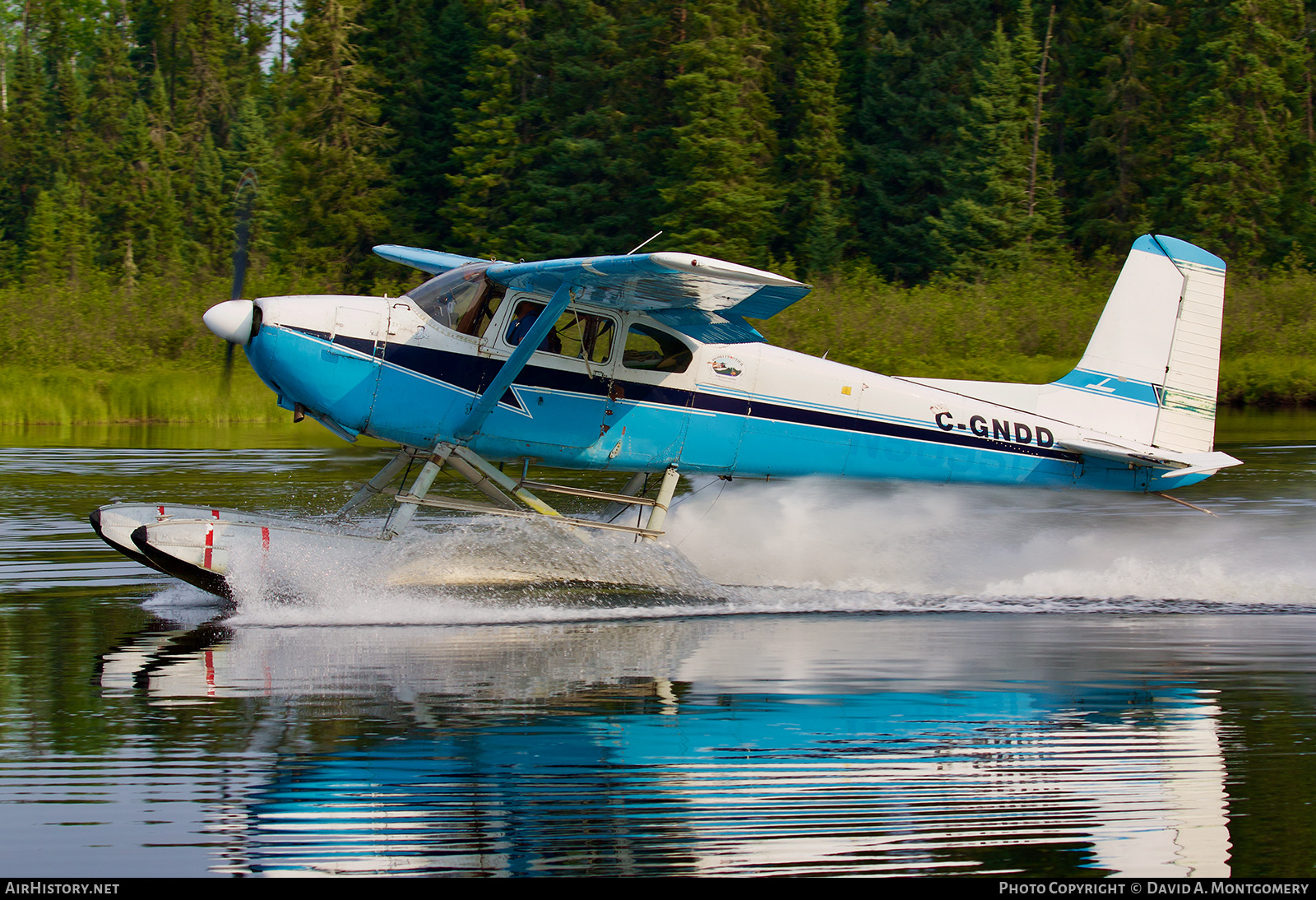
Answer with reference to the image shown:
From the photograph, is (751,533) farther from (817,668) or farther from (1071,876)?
(1071,876)

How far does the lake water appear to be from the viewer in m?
4.48

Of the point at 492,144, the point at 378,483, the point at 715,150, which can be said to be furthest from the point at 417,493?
the point at 492,144

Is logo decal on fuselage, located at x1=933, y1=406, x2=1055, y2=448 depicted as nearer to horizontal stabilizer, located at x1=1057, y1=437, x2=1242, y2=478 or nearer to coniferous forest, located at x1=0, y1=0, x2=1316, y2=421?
horizontal stabilizer, located at x1=1057, y1=437, x2=1242, y2=478

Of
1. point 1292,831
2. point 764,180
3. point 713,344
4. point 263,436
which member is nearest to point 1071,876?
point 1292,831

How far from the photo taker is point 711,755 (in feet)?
17.8

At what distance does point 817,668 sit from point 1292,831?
8.96ft

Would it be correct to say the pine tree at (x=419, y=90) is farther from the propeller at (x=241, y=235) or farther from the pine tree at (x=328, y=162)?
the propeller at (x=241, y=235)

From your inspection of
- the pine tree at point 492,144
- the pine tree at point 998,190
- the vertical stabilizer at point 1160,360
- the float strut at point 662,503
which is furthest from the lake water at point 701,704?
the pine tree at point 998,190

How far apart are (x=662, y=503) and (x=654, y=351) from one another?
1.14 m

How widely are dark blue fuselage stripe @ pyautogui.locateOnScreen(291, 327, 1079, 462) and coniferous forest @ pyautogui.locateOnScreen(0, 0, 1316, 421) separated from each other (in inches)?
913

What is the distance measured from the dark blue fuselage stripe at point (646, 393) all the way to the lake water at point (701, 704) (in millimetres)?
731

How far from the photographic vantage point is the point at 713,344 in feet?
31.2

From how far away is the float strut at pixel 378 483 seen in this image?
9.40 meters

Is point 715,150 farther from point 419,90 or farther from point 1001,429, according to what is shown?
point 1001,429
